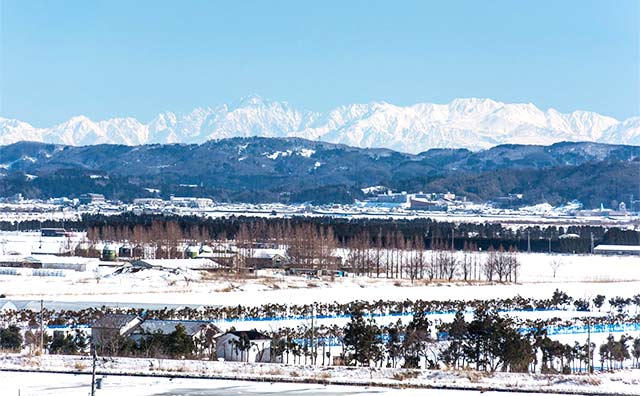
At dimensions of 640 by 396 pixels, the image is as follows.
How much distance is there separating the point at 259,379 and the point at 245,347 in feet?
9.80

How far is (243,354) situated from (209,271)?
2279 centimetres

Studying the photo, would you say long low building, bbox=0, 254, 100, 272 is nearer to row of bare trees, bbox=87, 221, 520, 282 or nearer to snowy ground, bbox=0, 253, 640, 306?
snowy ground, bbox=0, 253, 640, 306

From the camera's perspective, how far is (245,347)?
72.2ft

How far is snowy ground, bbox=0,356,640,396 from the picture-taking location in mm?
17906

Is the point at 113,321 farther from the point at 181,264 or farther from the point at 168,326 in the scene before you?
the point at 181,264

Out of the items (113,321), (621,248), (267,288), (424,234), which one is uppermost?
(424,234)

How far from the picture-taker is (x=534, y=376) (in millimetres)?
19328

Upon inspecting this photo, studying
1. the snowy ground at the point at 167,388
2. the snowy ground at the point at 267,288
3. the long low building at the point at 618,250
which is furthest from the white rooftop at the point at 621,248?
the snowy ground at the point at 167,388

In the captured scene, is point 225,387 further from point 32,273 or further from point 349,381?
point 32,273

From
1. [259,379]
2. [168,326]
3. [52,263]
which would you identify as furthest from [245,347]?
[52,263]

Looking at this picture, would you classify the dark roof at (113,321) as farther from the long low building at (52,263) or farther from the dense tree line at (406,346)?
the long low building at (52,263)

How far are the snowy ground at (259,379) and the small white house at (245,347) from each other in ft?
5.57

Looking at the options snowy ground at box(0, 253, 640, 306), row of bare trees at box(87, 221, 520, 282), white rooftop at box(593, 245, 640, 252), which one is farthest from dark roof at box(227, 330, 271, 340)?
white rooftop at box(593, 245, 640, 252)

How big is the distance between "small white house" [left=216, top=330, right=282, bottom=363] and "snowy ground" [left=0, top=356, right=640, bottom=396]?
5.57ft
